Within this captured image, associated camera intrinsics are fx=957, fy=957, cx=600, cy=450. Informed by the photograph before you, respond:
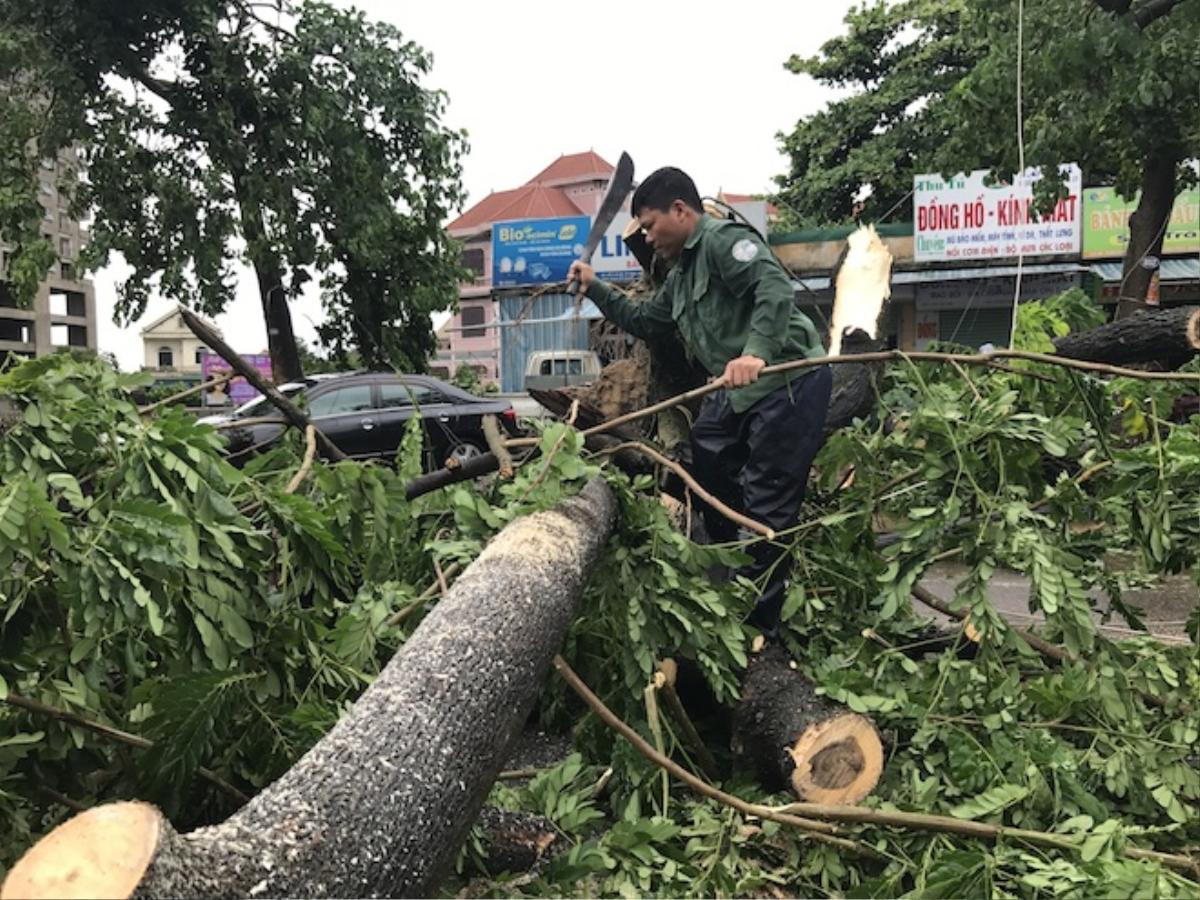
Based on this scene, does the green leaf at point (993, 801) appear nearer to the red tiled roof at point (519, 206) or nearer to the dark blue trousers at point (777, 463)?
the dark blue trousers at point (777, 463)

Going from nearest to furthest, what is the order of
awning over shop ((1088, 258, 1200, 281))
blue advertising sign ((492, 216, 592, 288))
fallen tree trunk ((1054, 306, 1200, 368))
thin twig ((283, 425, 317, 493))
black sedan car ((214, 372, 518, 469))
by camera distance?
thin twig ((283, 425, 317, 493)) → fallen tree trunk ((1054, 306, 1200, 368)) → black sedan car ((214, 372, 518, 469)) → awning over shop ((1088, 258, 1200, 281)) → blue advertising sign ((492, 216, 592, 288))

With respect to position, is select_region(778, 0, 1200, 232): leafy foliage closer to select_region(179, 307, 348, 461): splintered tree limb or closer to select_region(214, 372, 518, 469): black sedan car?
select_region(214, 372, 518, 469): black sedan car

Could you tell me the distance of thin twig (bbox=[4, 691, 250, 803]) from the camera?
6.14 ft

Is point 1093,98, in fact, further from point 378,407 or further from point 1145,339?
point 378,407

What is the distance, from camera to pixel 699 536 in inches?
156

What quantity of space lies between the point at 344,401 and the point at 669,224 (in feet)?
24.8

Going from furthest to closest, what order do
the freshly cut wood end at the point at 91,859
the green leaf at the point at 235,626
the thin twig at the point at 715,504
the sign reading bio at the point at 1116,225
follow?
1. the sign reading bio at the point at 1116,225
2. the thin twig at the point at 715,504
3. the green leaf at the point at 235,626
4. the freshly cut wood end at the point at 91,859

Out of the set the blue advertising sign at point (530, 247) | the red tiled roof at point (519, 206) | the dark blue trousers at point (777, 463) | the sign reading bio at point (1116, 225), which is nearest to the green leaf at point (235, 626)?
the dark blue trousers at point (777, 463)

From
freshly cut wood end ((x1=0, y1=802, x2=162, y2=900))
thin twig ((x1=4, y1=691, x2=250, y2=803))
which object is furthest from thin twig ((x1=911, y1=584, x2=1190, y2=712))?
freshly cut wood end ((x1=0, y1=802, x2=162, y2=900))

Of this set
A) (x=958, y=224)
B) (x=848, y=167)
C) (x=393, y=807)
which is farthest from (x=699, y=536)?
(x=848, y=167)

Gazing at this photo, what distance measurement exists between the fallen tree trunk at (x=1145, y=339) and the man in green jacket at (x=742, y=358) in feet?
3.72

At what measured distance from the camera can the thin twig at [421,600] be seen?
247 centimetres

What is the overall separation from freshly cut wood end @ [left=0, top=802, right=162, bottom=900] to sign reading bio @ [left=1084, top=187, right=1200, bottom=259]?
19.4 meters

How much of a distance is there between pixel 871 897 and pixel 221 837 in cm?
156
